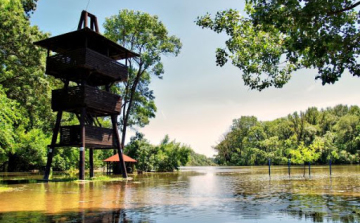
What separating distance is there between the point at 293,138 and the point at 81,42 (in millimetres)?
65060

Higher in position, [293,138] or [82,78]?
[82,78]

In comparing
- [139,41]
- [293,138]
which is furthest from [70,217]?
[293,138]

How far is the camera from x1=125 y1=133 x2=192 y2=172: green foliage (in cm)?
4822

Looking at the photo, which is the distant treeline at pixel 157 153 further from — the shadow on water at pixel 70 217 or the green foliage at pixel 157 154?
the shadow on water at pixel 70 217

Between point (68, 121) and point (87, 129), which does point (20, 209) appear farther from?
point (68, 121)

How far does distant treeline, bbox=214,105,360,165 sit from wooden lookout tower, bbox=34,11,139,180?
1586 inches

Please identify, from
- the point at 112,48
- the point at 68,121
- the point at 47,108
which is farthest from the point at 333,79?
the point at 68,121

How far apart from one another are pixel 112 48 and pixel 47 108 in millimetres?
8176

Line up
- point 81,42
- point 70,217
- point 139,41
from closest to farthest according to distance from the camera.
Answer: point 70,217 → point 81,42 → point 139,41

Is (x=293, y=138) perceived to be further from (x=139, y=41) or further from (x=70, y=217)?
(x=70, y=217)

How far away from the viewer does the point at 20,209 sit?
1048cm

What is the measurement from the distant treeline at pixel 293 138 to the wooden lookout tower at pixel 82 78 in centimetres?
4029

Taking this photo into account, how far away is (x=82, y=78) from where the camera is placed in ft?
81.8

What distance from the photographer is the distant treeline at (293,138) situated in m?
75.5
